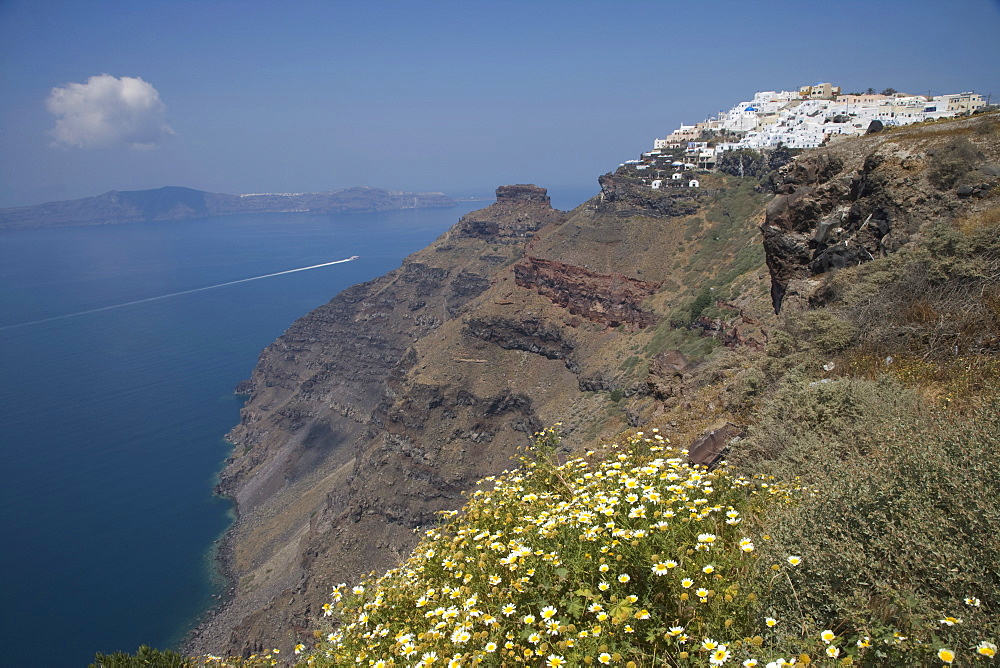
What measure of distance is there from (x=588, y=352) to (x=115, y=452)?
6204cm

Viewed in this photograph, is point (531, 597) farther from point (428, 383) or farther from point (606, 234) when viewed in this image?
point (606, 234)

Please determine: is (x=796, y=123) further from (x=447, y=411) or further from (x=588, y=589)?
(x=588, y=589)

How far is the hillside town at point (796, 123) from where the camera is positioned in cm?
5647

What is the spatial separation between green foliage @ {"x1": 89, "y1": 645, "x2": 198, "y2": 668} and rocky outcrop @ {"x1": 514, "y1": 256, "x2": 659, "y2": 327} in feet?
142

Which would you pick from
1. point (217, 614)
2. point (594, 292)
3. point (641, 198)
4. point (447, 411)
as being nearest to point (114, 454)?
point (217, 614)

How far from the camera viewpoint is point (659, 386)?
14.6m

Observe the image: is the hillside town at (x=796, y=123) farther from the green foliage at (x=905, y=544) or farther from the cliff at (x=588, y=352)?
the green foliage at (x=905, y=544)

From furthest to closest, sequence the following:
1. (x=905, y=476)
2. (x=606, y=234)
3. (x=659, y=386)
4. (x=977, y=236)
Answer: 1. (x=606, y=234)
2. (x=659, y=386)
3. (x=977, y=236)
4. (x=905, y=476)

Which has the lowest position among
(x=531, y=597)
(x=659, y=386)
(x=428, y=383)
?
(x=428, y=383)

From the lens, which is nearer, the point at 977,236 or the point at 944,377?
the point at 944,377

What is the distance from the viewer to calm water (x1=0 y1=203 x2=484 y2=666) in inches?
1727

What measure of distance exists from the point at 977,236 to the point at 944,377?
363 cm

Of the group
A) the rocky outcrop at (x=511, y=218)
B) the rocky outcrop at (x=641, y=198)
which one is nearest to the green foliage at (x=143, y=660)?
the rocky outcrop at (x=641, y=198)

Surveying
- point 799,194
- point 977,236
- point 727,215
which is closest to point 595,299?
point 727,215
